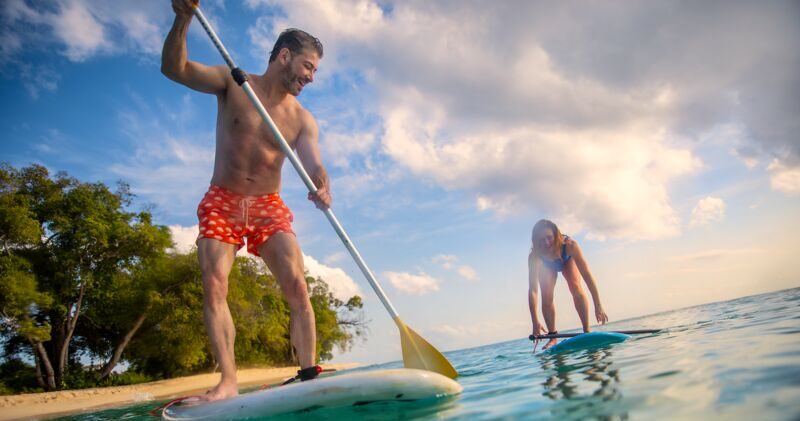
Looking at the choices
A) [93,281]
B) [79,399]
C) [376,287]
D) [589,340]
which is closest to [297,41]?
[376,287]

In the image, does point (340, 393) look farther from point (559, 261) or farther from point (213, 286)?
point (559, 261)

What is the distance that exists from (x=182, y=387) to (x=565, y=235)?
21796 mm

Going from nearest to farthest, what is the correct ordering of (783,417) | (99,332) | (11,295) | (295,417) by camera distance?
(783,417), (295,417), (11,295), (99,332)

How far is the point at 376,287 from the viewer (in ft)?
13.3

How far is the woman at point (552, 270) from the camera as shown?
23.0ft

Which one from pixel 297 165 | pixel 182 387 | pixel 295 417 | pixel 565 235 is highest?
pixel 297 165

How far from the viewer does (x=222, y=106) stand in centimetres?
405

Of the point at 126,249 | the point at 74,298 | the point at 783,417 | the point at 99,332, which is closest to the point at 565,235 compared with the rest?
the point at 783,417

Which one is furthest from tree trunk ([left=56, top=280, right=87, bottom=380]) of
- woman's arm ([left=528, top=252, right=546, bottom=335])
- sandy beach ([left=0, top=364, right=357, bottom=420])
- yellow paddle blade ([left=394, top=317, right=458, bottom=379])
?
yellow paddle blade ([left=394, top=317, right=458, bottom=379])

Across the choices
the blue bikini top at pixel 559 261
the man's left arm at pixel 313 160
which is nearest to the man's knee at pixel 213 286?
the man's left arm at pixel 313 160

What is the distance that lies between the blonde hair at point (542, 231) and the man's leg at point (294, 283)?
14.1 feet

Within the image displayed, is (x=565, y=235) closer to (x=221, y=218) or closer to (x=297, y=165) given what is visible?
(x=297, y=165)

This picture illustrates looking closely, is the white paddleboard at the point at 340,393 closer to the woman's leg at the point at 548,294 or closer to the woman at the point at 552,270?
the woman at the point at 552,270

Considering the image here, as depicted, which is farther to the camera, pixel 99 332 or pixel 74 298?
pixel 99 332
